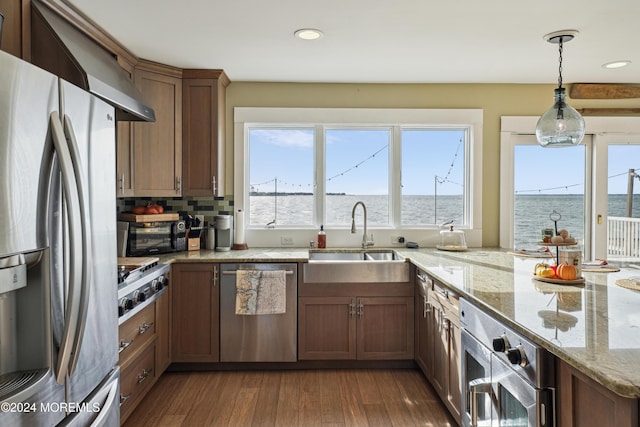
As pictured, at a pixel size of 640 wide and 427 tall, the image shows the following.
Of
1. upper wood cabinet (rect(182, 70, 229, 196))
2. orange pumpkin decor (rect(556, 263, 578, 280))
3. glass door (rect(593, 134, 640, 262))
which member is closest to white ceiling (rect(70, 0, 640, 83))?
upper wood cabinet (rect(182, 70, 229, 196))

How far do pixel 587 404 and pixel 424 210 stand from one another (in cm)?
276

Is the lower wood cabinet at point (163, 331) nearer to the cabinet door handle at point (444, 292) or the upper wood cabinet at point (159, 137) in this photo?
the upper wood cabinet at point (159, 137)

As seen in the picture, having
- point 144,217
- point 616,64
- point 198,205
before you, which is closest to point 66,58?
point 144,217

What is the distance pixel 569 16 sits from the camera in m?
2.42

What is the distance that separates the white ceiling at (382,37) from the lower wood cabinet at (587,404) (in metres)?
1.93

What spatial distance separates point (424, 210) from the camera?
3.89 m

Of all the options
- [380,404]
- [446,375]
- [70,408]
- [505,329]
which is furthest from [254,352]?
[505,329]

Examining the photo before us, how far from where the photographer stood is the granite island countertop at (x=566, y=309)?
3.79 ft

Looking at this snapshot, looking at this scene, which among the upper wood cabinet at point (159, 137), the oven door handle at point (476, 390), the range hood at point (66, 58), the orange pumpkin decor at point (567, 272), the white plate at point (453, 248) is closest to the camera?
the oven door handle at point (476, 390)

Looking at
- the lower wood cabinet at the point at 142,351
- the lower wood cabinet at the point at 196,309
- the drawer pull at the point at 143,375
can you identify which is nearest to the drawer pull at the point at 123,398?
the lower wood cabinet at the point at 142,351

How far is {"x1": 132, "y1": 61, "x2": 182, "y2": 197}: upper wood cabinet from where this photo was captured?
3195 millimetres

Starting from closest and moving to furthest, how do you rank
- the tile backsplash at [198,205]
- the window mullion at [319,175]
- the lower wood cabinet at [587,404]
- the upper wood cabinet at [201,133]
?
the lower wood cabinet at [587,404], the upper wood cabinet at [201,133], the tile backsplash at [198,205], the window mullion at [319,175]

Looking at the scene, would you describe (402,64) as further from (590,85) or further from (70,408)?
(70,408)

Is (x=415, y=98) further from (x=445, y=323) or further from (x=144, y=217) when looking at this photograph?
(x=144, y=217)
